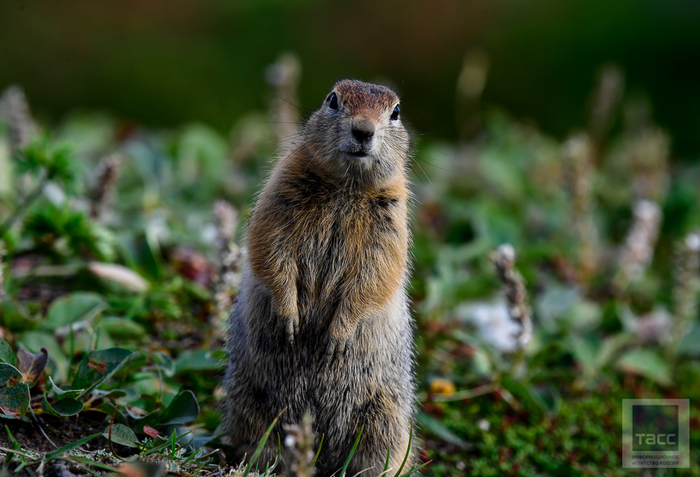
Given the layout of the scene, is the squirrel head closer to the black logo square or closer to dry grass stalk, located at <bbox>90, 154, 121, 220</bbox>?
dry grass stalk, located at <bbox>90, 154, 121, 220</bbox>

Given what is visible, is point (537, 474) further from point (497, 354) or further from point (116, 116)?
point (116, 116)

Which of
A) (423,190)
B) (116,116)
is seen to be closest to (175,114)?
(116,116)

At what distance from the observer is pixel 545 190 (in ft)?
22.8

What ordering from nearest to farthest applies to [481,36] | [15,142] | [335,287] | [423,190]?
[335,287] < [15,142] < [423,190] < [481,36]

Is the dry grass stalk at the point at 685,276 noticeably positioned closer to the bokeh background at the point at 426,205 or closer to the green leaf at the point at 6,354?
the bokeh background at the point at 426,205

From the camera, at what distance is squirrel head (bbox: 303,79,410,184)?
3221mm

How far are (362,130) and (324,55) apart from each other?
749cm

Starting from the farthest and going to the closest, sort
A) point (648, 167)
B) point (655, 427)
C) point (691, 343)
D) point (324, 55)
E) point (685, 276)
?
point (324, 55) → point (648, 167) → point (691, 343) → point (685, 276) → point (655, 427)

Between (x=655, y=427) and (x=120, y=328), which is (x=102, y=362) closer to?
(x=120, y=328)

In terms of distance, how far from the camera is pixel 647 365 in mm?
4793

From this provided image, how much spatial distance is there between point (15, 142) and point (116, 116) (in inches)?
174

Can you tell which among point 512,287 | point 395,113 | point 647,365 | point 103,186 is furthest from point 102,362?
point 647,365

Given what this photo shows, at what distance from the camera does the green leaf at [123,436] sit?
2934mm

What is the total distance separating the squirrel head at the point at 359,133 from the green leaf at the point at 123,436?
→ 1.50 m
